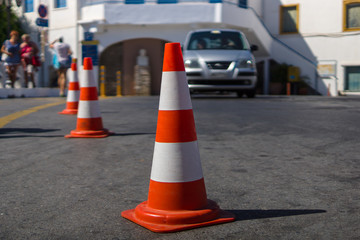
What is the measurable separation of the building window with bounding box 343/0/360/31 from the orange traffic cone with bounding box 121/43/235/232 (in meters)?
25.3

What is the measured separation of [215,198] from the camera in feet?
9.75

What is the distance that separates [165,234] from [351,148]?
292cm

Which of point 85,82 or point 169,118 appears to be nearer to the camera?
point 169,118

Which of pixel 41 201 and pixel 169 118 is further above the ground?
pixel 169 118

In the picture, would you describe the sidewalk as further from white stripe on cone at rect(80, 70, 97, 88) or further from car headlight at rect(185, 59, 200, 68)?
white stripe on cone at rect(80, 70, 97, 88)

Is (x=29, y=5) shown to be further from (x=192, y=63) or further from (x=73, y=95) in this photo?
(x=73, y=95)

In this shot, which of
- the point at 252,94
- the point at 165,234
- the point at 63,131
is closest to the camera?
the point at 165,234

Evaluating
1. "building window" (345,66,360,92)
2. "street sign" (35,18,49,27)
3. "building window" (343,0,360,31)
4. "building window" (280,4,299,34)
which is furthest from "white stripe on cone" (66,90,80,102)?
"building window" (280,4,299,34)

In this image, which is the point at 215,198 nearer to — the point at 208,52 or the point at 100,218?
the point at 100,218

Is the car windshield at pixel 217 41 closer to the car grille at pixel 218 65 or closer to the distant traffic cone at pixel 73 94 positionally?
the car grille at pixel 218 65

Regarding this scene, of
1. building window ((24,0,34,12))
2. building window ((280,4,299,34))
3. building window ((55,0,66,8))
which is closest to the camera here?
building window ((55,0,66,8))

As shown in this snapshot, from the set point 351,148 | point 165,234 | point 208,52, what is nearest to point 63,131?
point 351,148

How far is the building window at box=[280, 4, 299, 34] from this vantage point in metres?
27.8

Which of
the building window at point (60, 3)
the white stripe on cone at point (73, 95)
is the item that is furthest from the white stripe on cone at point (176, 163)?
the building window at point (60, 3)
